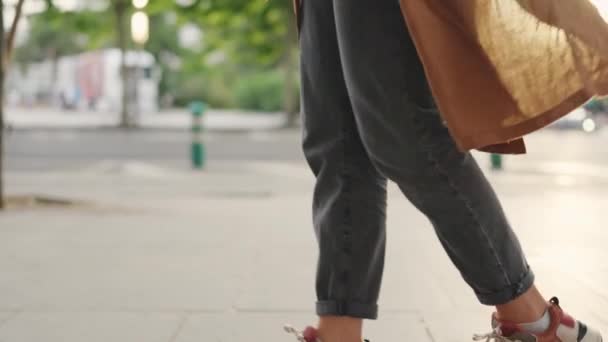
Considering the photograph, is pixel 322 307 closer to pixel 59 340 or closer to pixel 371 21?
pixel 371 21

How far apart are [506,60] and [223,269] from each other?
2.29m

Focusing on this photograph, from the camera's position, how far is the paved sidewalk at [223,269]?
3074 millimetres

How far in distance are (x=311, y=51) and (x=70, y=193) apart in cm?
646

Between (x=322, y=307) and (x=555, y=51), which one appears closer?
(x=555, y=51)

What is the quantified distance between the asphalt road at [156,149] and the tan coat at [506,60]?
36.7ft

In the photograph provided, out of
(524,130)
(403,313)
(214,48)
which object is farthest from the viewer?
(214,48)

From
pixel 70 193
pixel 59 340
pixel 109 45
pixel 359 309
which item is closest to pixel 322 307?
pixel 359 309

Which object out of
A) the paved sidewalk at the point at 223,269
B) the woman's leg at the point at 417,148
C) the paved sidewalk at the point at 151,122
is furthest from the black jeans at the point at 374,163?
the paved sidewalk at the point at 151,122

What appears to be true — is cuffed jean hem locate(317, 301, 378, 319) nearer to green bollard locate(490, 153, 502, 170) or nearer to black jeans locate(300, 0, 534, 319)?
black jeans locate(300, 0, 534, 319)

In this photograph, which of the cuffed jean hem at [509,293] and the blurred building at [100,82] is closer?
the cuffed jean hem at [509,293]

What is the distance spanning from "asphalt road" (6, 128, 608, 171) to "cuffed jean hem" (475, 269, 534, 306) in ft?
36.3

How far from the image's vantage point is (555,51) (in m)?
2.16

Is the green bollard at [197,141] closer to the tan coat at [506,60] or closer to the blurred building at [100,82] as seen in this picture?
the tan coat at [506,60]

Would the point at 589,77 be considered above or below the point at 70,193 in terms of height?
above
